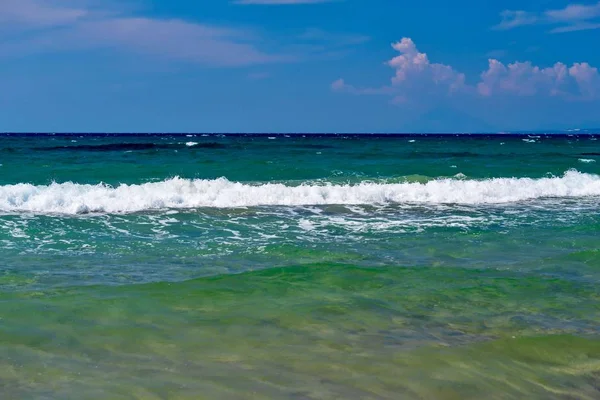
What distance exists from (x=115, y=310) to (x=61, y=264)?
2.82 m

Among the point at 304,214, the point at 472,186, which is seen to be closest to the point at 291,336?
the point at 304,214

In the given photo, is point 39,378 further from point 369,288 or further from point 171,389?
point 369,288

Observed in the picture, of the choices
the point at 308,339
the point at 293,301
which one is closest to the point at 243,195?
the point at 293,301

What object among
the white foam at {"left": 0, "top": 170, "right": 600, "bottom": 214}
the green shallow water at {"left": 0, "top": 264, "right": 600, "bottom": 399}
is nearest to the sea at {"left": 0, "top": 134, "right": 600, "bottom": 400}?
the green shallow water at {"left": 0, "top": 264, "right": 600, "bottom": 399}

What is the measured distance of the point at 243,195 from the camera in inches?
702

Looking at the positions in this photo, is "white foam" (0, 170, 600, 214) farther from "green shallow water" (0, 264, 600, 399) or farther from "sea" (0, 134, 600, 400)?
"green shallow water" (0, 264, 600, 399)

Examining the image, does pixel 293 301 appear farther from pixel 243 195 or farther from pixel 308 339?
pixel 243 195

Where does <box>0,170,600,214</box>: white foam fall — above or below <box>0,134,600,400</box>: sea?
above

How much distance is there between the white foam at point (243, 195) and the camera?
1581 centimetres

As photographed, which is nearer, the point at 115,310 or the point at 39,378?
the point at 39,378

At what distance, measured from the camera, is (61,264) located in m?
9.21

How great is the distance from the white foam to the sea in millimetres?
142

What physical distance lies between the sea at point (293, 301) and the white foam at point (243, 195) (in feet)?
0.47

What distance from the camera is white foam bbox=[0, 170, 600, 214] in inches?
623
